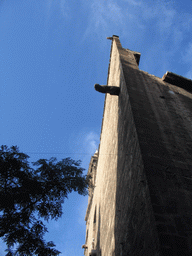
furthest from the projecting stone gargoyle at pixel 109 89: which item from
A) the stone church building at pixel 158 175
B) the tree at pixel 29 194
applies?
the tree at pixel 29 194

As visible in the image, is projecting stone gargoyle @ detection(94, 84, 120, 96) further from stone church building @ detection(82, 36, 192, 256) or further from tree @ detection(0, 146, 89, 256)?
tree @ detection(0, 146, 89, 256)

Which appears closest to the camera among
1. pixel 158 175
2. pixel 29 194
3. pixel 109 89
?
pixel 158 175

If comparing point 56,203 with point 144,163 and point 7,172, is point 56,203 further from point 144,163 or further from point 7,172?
point 144,163

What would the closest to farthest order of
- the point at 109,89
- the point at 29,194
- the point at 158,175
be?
1. the point at 158,175
2. the point at 29,194
3. the point at 109,89

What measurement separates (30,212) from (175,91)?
6782 mm

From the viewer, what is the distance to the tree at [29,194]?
5.59m

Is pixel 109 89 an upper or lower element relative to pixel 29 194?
upper

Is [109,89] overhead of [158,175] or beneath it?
overhead

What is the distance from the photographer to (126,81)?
293 inches

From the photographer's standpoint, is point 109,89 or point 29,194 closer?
point 29,194

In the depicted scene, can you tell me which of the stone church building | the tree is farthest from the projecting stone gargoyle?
the tree

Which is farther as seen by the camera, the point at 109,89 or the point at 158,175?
the point at 109,89

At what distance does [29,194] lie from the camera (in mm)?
5996

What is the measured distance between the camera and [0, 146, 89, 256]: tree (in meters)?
5.59
